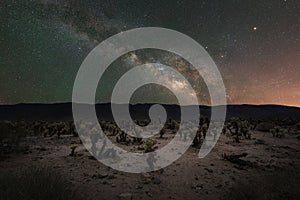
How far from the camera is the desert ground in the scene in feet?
19.6

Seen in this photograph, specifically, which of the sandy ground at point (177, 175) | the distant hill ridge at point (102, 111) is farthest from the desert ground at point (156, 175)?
the distant hill ridge at point (102, 111)

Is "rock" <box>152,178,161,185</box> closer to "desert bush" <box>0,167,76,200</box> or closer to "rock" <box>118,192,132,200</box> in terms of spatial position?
"rock" <box>118,192,132,200</box>

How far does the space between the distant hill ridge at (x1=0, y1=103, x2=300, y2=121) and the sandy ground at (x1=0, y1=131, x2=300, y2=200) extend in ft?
147

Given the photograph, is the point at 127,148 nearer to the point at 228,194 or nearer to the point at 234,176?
the point at 234,176

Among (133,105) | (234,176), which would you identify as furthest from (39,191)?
(133,105)

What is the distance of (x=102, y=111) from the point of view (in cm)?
7050

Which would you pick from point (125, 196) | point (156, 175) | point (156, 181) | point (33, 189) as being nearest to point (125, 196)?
Answer: point (125, 196)

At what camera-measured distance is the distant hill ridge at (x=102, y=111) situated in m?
59.2

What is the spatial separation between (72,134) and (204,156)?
9.10 meters

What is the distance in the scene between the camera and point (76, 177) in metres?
7.51

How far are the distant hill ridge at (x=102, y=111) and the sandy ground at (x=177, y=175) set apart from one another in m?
44.7

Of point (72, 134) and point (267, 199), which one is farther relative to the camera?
point (72, 134)

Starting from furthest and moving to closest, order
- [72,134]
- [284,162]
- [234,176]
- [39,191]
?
[72,134] → [284,162] → [234,176] → [39,191]

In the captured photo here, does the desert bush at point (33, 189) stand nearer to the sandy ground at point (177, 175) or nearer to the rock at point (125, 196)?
the sandy ground at point (177, 175)
